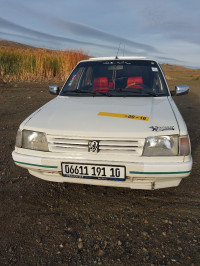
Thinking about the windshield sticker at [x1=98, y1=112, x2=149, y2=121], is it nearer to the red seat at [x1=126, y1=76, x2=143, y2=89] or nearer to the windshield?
the windshield

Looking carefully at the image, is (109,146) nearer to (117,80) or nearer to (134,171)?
(134,171)

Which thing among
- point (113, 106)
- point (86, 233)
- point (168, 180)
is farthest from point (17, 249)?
point (113, 106)

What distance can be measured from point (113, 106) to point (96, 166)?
2.76ft

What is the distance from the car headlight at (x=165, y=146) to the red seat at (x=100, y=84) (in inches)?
54.1

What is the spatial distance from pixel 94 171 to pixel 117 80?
175cm

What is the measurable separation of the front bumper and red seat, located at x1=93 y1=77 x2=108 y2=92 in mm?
1421

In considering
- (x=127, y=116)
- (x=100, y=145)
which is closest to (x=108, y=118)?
(x=127, y=116)

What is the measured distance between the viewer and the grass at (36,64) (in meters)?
11.5

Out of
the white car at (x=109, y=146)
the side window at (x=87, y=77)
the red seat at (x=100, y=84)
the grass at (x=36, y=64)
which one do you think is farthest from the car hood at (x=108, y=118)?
the grass at (x=36, y=64)

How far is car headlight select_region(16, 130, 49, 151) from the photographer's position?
224 centimetres

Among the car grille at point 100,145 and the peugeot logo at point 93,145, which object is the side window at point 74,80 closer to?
the car grille at point 100,145

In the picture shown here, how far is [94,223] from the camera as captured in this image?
2180mm

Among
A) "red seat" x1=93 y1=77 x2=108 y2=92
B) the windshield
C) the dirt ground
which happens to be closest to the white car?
the dirt ground

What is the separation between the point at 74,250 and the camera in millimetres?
1865
